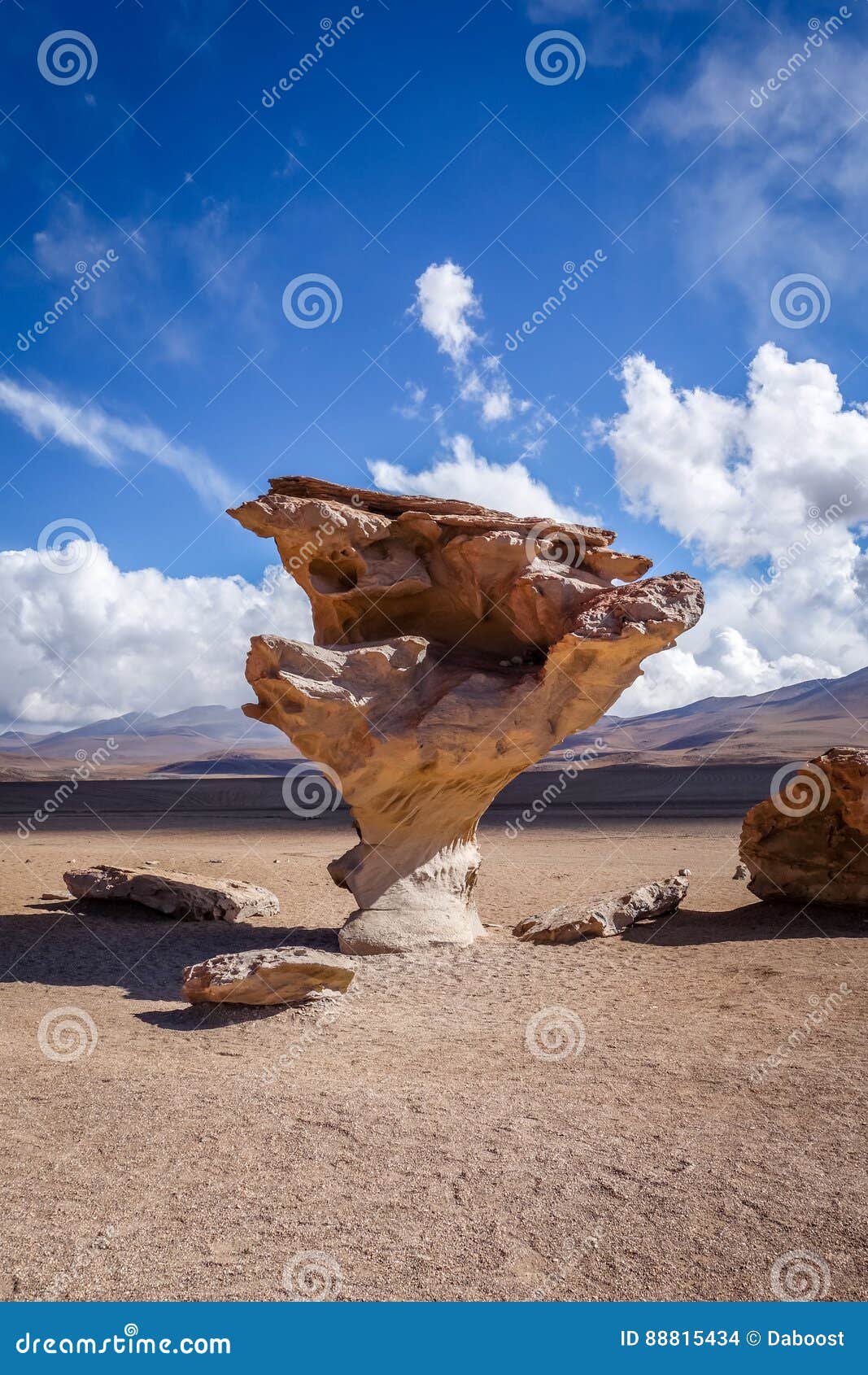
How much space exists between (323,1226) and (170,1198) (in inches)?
30.9

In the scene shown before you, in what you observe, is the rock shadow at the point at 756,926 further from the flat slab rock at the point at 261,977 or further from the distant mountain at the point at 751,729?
the distant mountain at the point at 751,729

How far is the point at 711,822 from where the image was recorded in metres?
28.3

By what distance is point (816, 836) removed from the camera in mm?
10383

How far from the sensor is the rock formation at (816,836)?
390 inches

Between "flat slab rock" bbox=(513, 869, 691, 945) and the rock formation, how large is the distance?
3.43 feet

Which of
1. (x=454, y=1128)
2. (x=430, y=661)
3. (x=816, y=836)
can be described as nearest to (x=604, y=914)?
(x=816, y=836)

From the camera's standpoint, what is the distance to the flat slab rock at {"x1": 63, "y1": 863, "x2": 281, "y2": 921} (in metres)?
11.6

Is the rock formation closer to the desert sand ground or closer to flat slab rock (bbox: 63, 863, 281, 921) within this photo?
the desert sand ground

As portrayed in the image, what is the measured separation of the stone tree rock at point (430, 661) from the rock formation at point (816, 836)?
2.77 metres

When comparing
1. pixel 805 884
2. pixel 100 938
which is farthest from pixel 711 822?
pixel 100 938

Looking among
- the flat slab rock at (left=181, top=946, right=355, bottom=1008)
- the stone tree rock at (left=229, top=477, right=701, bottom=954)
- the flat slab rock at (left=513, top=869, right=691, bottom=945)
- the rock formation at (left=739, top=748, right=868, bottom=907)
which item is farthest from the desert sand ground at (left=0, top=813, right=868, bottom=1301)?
the stone tree rock at (left=229, top=477, right=701, bottom=954)

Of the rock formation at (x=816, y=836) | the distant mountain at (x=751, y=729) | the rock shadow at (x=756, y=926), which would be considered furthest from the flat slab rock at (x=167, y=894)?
the distant mountain at (x=751, y=729)

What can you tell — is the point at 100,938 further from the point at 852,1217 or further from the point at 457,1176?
the point at 852,1217

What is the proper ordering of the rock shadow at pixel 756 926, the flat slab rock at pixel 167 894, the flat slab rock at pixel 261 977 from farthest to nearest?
the flat slab rock at pixel 167 894, the rock shadow at pixel 756 926, the flat slab rock at pixel 261 977
